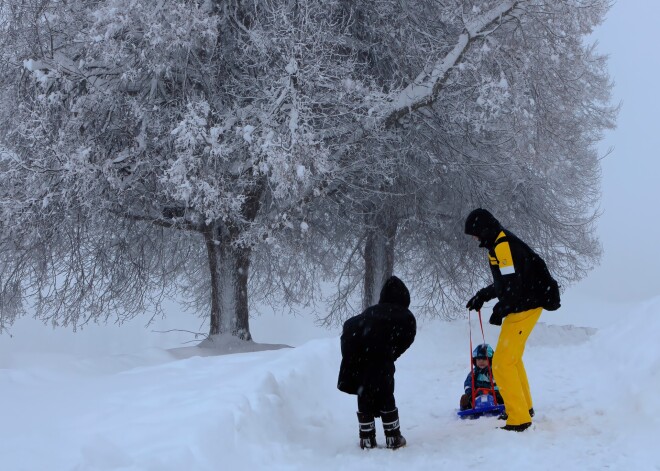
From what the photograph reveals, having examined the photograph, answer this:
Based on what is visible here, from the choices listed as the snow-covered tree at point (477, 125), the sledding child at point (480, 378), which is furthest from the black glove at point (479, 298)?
the snow-covered tree at point (477, 125)

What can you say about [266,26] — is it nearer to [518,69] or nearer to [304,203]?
[304,203]

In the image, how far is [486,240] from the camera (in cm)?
634

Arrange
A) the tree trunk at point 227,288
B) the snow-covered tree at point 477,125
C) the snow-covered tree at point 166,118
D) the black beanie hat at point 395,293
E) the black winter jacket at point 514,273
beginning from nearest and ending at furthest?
1. the black winter jacket at point 514,273
2. the black beanie hat at point 395,293
3. the snow-covered tree at point 166,118
4. the snow-covered tree at point 477,125
5. the tree trunk at point 227,288

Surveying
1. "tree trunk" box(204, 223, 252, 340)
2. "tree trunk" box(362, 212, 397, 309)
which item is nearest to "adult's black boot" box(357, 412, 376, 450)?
"tree trunk" box(204, 223, 252, 340)

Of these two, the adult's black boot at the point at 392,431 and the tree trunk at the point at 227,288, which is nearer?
the adult's black boot at the point at 392,431

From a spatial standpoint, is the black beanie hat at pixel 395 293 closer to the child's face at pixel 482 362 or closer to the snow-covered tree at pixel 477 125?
the child's face at pixel 482 362

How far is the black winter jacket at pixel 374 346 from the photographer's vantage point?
6.25 m

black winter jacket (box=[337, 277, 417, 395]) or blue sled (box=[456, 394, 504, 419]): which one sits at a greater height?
black winter jacket (box=[337, 277, 417, 395])

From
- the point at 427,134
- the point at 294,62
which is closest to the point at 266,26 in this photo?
the point at 294,62

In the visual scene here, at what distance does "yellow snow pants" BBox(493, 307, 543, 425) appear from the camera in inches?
237

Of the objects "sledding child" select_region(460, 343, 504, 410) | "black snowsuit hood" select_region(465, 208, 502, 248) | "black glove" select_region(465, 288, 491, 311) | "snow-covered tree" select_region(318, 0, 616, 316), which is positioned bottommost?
"sledding child" select_region(460, 343, 504, 410)

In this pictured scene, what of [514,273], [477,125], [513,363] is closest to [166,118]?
[477,125]

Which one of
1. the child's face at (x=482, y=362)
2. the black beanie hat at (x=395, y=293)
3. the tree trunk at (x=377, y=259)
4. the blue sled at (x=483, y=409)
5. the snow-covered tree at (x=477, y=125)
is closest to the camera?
the black beanie hat at (x=395, y=293)

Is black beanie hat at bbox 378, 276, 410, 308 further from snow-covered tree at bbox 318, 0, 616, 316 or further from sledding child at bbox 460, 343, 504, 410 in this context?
snow-covered tree at bbox 318, 0, 616, 316
